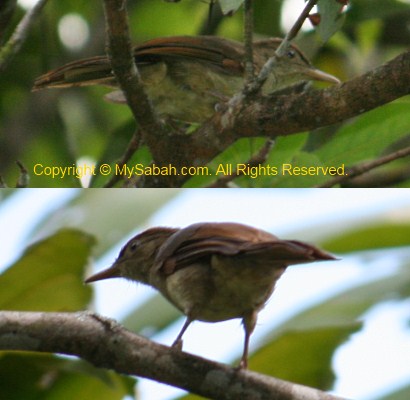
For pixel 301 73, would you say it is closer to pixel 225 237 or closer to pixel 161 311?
pixel 161 311

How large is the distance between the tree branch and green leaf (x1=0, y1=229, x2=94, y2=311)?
1.58ft

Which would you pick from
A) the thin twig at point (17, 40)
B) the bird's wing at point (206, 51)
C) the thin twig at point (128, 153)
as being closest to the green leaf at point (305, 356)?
the thin twig at point (128, 153)

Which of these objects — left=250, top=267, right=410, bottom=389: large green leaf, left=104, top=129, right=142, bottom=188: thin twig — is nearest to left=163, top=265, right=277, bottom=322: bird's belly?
left=250, top=267, right=410, bottom=389: large green leaf

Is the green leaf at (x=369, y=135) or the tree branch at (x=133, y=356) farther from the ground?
the green leaf at (x=369, y=135)

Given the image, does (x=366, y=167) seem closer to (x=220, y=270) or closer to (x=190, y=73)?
(x=220, y=270)

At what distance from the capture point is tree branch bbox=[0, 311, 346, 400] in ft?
8.73

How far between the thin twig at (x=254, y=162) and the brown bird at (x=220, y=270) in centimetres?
24

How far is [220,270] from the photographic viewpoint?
9.80 feet

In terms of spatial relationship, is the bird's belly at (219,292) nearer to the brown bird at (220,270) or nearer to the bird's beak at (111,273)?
the brown bird at (220,270)

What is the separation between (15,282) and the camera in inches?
126

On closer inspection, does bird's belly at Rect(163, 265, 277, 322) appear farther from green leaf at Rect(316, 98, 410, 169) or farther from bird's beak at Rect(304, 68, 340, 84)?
bird's beak at Rect(304, 68, 340, 84)

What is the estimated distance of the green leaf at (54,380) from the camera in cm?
319

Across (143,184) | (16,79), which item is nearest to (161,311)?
(143,184)

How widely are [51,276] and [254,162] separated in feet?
2.60
